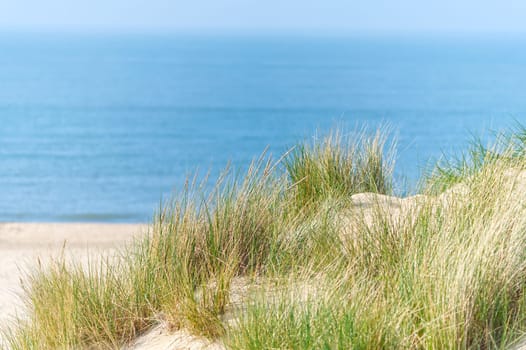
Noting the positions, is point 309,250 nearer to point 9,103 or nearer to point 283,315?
point 283,315

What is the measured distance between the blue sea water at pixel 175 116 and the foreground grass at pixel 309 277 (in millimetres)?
2291

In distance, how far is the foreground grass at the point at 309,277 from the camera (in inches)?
118

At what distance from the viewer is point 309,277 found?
356cm

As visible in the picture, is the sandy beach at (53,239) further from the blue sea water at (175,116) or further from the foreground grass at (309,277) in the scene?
the foreground grass at (309,277)

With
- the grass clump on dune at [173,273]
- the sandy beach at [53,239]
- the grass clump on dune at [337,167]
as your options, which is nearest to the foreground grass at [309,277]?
the grass clump on dune at [173,273]

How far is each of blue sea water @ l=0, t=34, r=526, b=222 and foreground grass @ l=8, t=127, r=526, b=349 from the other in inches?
90.2

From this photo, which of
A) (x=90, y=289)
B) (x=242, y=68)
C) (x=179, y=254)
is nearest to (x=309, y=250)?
(x=179, y=254)

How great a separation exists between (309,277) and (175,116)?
57958 mm

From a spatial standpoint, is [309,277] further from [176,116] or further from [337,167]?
[176,116]

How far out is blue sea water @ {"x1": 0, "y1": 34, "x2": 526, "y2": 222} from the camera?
32.7 m

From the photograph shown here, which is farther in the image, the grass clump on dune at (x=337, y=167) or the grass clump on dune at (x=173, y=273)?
the grass clump on dune at (x=337, y=167)

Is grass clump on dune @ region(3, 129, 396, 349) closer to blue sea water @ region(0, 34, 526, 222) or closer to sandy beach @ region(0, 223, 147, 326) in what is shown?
blue sea water @ region(0, 34, 526, 222)

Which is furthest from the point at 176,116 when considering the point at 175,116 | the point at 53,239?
the point at 53,239

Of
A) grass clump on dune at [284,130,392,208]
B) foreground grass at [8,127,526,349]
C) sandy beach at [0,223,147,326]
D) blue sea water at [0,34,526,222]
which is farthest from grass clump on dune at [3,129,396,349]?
sandy beach at [0,223,147,326]
